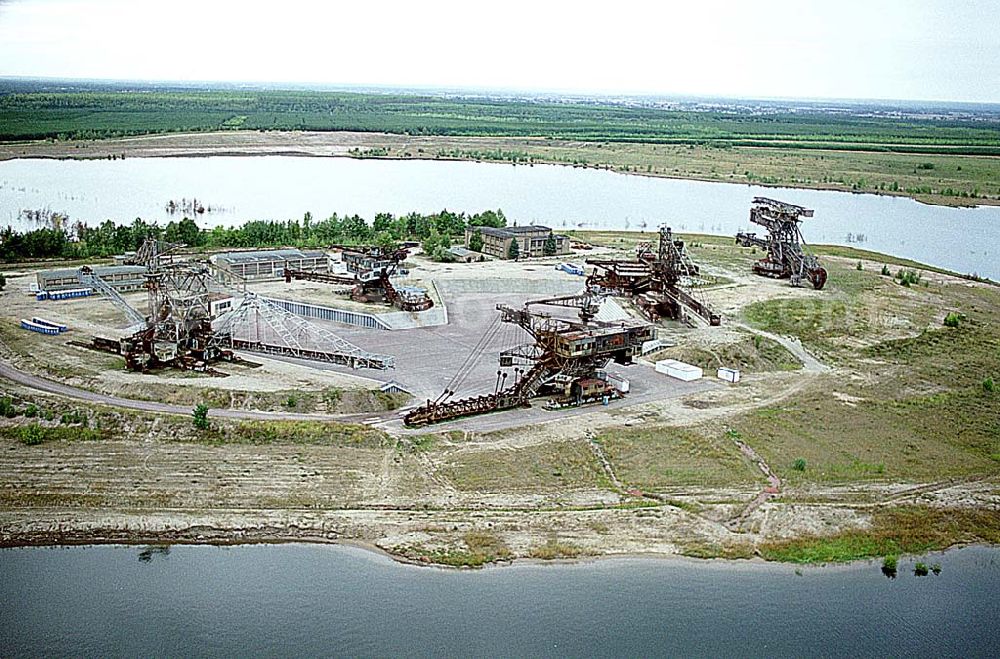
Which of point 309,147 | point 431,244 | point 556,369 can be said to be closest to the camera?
point 556,369

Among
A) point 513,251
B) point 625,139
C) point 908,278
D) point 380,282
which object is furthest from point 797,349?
point 625,139

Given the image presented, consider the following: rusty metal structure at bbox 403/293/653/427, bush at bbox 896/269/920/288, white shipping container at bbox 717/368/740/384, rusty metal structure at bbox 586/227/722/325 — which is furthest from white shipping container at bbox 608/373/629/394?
bush at bbox 896/269/920/288

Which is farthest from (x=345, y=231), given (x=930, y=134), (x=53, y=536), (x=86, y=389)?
(x=930, y=134)

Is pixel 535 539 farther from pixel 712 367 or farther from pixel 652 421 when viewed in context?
pixel 712 367

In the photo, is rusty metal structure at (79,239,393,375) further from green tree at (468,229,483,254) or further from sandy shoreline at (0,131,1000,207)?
sandy shoreline at (0,131,1000,207)

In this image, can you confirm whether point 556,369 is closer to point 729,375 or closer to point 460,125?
point 729,375
